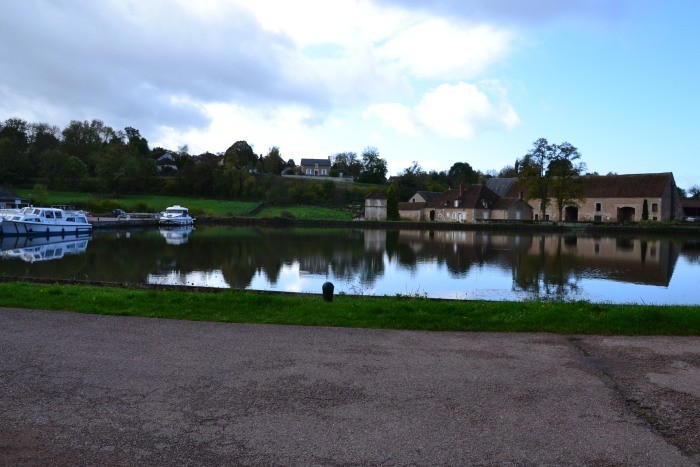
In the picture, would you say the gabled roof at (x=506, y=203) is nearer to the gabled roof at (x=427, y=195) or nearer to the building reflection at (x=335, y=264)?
the gabled roof at (x=427, y=195)

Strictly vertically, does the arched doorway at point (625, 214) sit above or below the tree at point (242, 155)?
below

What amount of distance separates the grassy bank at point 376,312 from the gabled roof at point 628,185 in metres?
69.7

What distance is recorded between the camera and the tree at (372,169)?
11538cm

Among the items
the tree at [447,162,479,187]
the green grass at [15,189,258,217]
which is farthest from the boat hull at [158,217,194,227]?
the tree at [447,162,479,187]

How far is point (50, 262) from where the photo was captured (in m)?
24.2

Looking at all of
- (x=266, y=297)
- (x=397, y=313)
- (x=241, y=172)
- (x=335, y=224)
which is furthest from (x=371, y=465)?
(x=241, y=172)

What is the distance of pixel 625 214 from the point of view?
7419cm

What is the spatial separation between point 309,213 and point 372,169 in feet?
140

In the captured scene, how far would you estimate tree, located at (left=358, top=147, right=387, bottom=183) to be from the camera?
379 feet

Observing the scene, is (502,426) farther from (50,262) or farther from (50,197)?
(50,197)

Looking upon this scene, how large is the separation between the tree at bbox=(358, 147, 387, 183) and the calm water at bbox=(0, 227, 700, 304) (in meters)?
81.0

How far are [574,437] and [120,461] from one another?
→ 372 centimetres

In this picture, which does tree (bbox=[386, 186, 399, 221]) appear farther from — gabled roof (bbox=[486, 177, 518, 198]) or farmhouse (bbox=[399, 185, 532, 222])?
gabled roof (bbox=[486, 177, 518, 198])

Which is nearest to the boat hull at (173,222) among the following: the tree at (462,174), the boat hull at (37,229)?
the boat hull at (37,229)
